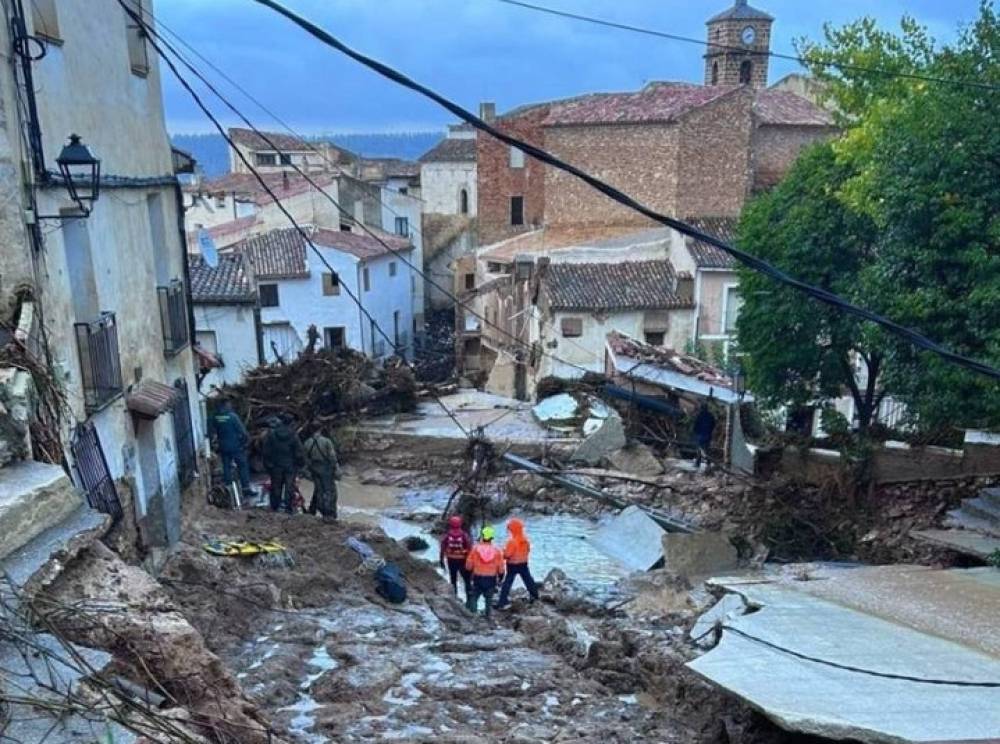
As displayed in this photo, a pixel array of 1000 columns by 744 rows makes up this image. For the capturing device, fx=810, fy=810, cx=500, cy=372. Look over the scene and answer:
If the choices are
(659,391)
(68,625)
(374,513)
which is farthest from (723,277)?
(68,625)

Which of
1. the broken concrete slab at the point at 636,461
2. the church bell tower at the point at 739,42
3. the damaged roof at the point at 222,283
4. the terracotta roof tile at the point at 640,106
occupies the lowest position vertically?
the broken concrete slab at the point at 636,461

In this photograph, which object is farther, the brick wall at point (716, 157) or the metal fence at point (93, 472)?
the brick wall at point (716, 157)

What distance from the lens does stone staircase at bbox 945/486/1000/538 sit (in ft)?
33.8

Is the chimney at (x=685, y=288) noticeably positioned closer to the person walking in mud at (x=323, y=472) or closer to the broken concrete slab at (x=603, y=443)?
the broken concrete slab at (x=603, y=443)

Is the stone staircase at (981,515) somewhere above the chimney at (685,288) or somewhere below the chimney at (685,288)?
below

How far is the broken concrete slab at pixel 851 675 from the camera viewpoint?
465 centimetres

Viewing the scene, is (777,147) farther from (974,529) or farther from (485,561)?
(485,561)

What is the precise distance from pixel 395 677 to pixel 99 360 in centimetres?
428

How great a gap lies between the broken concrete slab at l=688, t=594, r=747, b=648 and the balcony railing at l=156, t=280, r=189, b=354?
7.71m

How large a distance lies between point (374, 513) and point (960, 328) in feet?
39.5

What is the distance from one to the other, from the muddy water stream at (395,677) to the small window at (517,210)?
118 feet

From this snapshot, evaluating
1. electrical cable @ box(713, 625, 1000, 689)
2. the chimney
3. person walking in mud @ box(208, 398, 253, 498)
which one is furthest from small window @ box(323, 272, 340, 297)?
electrical cable @ box(713, 625, 1000, 689)

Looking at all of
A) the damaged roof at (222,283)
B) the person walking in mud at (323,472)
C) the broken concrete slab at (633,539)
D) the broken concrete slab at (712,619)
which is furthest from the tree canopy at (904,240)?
the damaged roof at (222,283)

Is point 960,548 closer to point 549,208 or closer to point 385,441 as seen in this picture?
point 385,441
